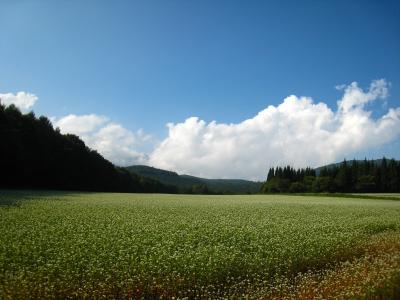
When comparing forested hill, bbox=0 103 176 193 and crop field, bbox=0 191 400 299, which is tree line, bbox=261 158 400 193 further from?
crop field, bbox=0 191 400 299

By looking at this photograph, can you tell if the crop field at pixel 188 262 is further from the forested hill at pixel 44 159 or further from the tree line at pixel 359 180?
the tree line at pixel 359 180

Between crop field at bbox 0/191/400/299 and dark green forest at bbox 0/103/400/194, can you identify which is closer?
crop field at bbox 0/191/400/299

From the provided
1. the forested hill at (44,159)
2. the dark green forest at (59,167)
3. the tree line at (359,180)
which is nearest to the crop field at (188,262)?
the forested hill at (44,159)

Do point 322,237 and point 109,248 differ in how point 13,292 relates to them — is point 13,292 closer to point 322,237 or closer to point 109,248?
point 109,248

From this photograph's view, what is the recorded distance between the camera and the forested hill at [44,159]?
61556mm

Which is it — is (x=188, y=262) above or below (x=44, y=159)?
below

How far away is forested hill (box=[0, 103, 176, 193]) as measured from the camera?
6156 cm

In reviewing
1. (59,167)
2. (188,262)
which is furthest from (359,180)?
(188,262)

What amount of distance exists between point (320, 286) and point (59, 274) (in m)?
7.70

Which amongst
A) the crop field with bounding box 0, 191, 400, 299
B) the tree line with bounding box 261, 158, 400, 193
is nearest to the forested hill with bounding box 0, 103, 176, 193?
the crop field with bounding box 0, 191, 400, 299

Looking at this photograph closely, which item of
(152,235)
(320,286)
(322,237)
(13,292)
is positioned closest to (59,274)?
(13,292)

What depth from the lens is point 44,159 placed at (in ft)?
233

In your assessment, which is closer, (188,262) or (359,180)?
(188,262)

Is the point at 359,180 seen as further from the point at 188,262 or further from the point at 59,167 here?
the point at 188,262
